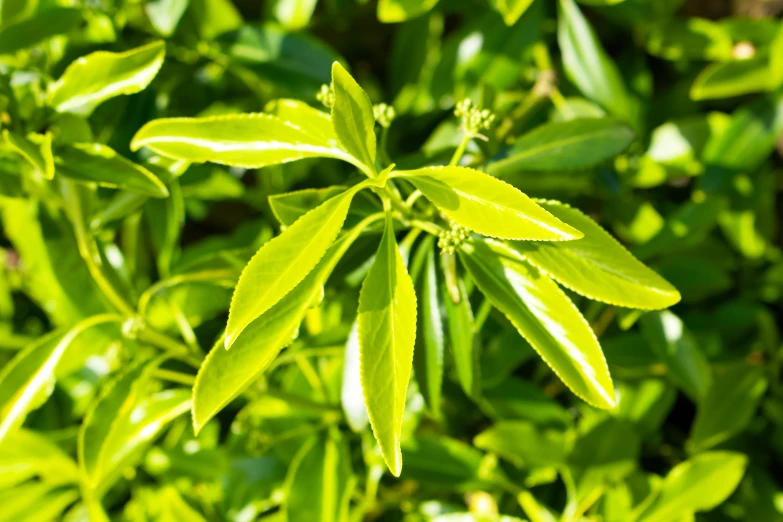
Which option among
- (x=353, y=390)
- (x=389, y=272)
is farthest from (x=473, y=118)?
(x=353, y=390)

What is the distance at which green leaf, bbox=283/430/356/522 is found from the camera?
1.12 m

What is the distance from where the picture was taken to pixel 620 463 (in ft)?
4.08

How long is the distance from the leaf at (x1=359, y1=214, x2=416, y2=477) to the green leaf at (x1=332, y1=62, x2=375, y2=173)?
84 millimetres

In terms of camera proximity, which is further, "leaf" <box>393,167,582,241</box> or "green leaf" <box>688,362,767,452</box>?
"green leaf" <box>688,362,767,452</box>

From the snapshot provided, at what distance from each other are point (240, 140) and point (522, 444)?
2.28ft

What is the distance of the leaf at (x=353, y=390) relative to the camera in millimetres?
1015

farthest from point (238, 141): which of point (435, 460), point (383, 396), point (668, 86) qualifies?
point (668, 86)

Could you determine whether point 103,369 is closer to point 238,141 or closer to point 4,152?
point 4,152

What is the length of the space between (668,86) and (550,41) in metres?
0.44

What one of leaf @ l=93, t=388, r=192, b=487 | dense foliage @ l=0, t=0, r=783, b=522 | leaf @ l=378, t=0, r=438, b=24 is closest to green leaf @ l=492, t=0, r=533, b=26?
dense foliage @ l=0, t=0, r=783, b=522

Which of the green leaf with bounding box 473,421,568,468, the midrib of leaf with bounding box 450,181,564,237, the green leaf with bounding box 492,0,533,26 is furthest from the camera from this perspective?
the green leaf with bounding box 473,421,568,468

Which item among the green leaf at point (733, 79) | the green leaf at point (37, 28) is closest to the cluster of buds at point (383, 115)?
the green leaf at point (37, 28)

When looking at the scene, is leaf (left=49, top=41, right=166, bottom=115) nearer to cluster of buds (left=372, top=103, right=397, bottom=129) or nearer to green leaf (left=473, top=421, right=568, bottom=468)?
cluster of buds (left=372, top=103, right=397, bottom=129)

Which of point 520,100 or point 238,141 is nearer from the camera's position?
point 238,141
